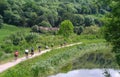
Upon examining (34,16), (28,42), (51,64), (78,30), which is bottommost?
(78,30)

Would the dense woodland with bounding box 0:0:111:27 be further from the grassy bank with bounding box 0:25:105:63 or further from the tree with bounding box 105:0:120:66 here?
the tree with bounding box 105:0:120:66

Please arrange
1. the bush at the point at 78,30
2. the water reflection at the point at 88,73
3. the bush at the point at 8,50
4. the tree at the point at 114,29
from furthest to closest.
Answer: the bush at the point at 78,30 < the bush at the point at 8,50 < the water reflection at the point at 88,73 < the tree at the point at 114,29

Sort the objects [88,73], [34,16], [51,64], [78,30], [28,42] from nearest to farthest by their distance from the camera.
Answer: [88,73], [51,64], [28,42], [78,30], [34,16]

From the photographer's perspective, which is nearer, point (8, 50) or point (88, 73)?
point (88, 73)

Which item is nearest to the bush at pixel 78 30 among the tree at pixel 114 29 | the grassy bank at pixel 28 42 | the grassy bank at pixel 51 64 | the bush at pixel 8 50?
the grassy bank at pixel 28 42

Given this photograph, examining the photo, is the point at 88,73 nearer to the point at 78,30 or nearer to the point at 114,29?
the point at 114,29

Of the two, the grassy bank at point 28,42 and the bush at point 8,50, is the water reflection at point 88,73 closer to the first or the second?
the grassy bank at point 28,42

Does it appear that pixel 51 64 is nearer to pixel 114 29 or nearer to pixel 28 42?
pixel 28 42

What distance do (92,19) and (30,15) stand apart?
883 inches

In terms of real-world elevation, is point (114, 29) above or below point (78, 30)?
above

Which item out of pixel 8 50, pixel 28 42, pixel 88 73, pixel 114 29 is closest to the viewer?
pixel 114 29

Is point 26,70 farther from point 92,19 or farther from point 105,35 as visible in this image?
point 92,19

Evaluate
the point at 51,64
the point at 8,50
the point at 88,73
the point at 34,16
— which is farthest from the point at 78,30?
the point at 88,73

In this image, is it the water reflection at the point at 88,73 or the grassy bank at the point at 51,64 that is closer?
the grassy bank at the point at 51,64
